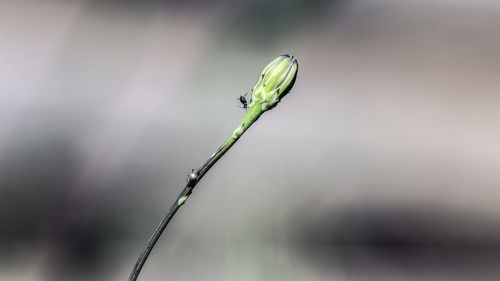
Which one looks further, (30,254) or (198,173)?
(30,254)

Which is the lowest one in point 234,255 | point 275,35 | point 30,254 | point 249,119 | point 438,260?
point 30,254

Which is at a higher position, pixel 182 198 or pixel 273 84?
pixel 273 84

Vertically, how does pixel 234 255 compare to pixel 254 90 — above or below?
below

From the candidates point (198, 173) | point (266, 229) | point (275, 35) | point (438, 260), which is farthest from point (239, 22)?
point (198, 173)

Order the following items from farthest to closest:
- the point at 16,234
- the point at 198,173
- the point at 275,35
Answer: the point at 275,35 → the point at 16,234 → the point at 198,173

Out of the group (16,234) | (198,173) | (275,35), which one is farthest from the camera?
(275,35)

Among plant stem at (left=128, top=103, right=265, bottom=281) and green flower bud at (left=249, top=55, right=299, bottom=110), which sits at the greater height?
green flower bud at (left=249, top=55, right=299, bottom=110)

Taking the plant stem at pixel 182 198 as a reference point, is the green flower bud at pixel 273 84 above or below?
above

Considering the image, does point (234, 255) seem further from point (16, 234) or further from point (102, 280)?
point (16, 234)
